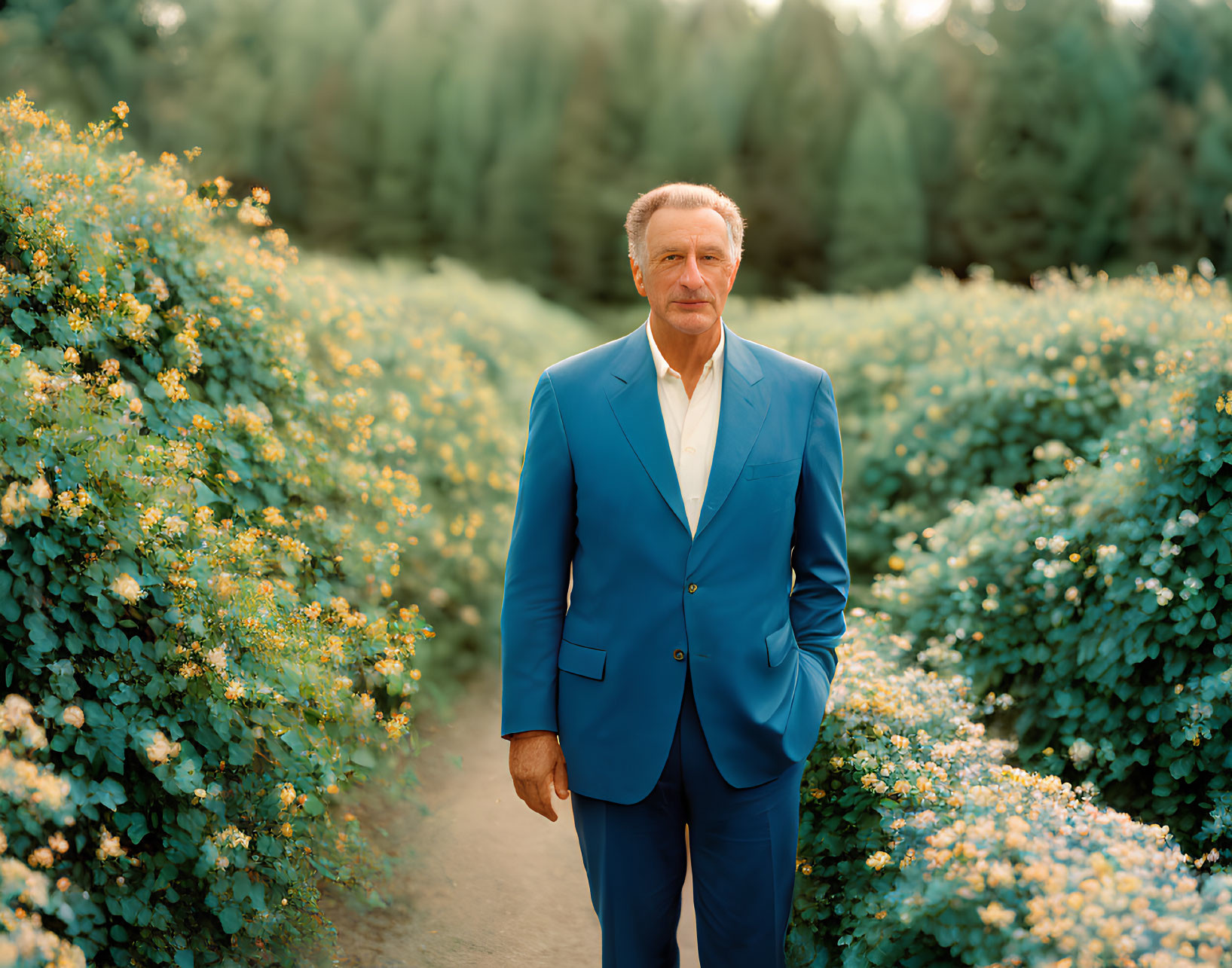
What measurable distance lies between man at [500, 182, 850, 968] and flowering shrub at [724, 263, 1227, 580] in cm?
262

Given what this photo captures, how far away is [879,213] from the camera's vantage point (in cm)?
2206

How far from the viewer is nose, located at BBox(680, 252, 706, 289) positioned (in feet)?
6.24

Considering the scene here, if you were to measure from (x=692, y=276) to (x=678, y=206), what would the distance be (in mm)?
165

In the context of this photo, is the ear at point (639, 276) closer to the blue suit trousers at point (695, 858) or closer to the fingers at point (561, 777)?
the blue suit trousers at point (695, 858)

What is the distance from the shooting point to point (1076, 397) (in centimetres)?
502

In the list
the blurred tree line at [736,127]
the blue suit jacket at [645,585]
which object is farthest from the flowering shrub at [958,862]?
the blurred tree line at [736,127]

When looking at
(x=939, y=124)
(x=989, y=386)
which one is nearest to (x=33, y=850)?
(x=989, y=386)

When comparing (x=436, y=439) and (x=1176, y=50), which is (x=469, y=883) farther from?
(x=1176, y=50)

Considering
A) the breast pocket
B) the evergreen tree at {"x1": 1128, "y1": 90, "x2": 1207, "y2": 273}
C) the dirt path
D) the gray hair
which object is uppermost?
the evergreen tree at {"x1": 1128, "y1": 90, "x2": 1207, "y2": 273}

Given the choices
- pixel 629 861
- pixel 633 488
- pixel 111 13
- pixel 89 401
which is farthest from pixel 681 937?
pixel 111 13

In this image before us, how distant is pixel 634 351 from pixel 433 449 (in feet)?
12.7

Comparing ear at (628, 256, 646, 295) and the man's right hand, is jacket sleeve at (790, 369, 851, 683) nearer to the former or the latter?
ear at (628, 256, 646, 295)

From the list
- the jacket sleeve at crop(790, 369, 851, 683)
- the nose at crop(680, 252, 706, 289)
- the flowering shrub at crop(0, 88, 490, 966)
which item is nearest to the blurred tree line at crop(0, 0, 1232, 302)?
the flowering shrub at crop(0, 88, 490, 966)

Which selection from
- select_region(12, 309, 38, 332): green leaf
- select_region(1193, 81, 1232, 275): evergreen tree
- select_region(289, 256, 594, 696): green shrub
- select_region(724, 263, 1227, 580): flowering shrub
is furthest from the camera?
select_region(1193, 81, 1232, 275): evergreen tree
